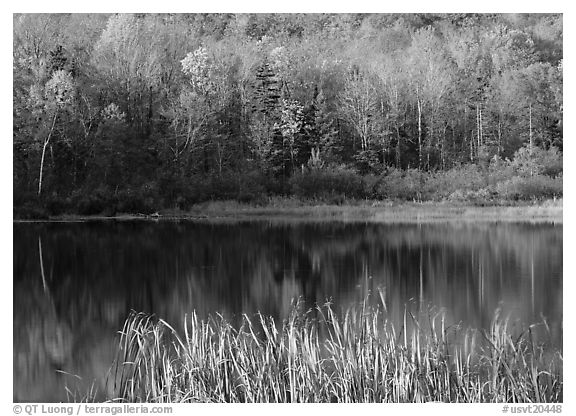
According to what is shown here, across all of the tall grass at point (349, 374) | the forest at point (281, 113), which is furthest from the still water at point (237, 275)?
the tall grass at point (349, 374)

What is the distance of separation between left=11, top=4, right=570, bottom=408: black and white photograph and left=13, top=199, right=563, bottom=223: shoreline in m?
0.03

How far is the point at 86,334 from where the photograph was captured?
8875 mm

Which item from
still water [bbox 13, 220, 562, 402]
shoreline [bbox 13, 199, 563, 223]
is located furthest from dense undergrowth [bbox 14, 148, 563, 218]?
still water [bbox 13, 220, 562, 402]

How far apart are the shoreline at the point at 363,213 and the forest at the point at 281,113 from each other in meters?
0.15

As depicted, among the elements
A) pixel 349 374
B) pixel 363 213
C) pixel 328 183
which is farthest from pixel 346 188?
pixel 349 374

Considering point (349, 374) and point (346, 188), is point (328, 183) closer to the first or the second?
point (346, 188)

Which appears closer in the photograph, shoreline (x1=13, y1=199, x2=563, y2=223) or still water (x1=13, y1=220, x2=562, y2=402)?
still water (x1=13, y1=220, x2=562, y2=402)

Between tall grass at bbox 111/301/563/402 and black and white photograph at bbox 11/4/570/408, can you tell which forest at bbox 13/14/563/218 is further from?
tall grass at bbox 111/301/563/402

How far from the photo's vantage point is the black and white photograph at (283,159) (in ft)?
37.3

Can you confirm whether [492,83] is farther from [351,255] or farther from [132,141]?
[132,141]

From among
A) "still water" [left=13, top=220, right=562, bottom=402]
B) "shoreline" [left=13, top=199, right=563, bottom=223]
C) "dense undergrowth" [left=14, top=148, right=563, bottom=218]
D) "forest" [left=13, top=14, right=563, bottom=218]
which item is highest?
"forest" [left=13, top=14, right=563, bottom=218]

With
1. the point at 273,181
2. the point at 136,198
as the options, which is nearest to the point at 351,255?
the point at 273,181

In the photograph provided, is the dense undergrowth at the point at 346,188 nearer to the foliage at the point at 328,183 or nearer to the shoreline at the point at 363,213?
the foliage at the point at 328,183

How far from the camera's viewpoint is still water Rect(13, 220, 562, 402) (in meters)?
8.83
